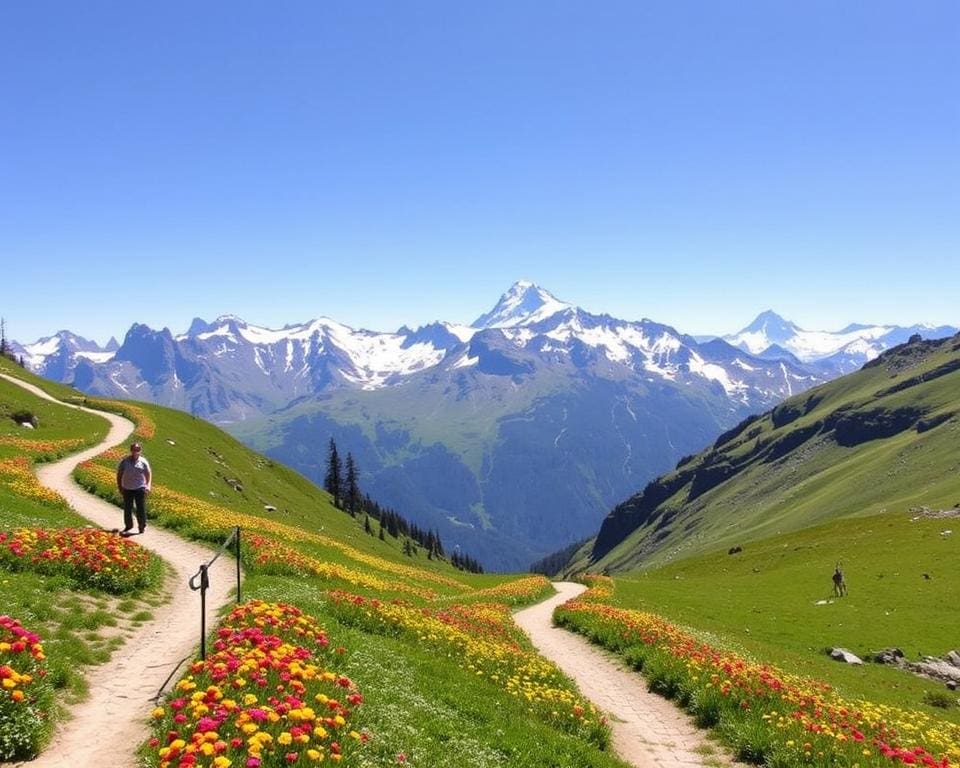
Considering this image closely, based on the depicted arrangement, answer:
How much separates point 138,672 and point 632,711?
14.4m

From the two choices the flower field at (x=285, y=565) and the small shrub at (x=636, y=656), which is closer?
the small shrub at (x=636, y=656)

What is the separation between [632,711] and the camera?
802 inches

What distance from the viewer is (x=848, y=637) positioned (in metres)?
42.1

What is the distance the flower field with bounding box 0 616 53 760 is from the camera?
9602 mm

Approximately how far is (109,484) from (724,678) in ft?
112

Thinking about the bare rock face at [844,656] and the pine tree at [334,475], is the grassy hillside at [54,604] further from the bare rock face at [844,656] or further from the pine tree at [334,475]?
the pine tree at [334,475]

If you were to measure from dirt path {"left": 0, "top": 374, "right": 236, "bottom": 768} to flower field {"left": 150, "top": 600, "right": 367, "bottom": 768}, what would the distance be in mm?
797

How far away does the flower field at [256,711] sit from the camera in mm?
8961

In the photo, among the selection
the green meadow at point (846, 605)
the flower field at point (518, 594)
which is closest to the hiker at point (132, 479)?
the flower field at point (518, 594)

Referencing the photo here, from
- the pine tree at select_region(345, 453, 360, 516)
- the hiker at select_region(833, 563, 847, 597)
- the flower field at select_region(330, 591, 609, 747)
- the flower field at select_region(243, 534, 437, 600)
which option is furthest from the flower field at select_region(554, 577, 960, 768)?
the pine tree at select_region(345, 453, 360, 516)

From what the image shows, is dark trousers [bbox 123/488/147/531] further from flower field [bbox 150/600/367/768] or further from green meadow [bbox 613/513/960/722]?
green meadow [bbox 613/513/960/722]

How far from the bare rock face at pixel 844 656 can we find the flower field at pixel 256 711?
3528cm

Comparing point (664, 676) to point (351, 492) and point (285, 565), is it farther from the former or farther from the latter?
point (351, 492)

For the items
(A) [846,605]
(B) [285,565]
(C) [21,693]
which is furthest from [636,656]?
(A) [846,605]
